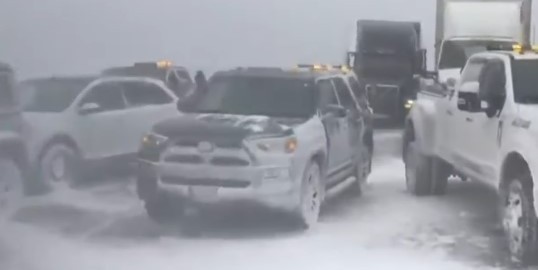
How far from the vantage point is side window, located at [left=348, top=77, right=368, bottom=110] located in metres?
2.21

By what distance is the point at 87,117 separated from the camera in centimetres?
225

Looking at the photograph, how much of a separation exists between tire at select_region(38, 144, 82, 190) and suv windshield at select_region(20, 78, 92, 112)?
0.11 m

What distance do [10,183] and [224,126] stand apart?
0.62 m

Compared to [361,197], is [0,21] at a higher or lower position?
higher

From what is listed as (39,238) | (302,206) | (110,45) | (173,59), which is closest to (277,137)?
(302,206)

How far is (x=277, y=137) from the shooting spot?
2.18 metres

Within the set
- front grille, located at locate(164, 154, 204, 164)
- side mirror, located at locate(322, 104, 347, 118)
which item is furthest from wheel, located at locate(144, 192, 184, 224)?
side mirror, located at locate(322, 104, 347, 118)

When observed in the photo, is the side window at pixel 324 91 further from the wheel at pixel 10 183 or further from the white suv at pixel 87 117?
the wheel at pixel 10 183

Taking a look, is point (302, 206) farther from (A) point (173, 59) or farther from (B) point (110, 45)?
(B) point (110, 45)

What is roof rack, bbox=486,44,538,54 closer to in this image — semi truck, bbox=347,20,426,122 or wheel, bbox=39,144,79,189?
semi truck, bbox=347,20,426,122

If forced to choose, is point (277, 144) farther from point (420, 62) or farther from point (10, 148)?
point (10, 148)

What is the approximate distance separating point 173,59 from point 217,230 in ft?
1.53

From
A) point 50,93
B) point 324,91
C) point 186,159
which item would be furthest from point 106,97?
point 324,91

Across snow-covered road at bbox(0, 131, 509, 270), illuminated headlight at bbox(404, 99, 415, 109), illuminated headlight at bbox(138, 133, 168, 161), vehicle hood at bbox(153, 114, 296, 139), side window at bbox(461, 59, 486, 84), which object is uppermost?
side window at bbox(461, 59, 486, 84)
